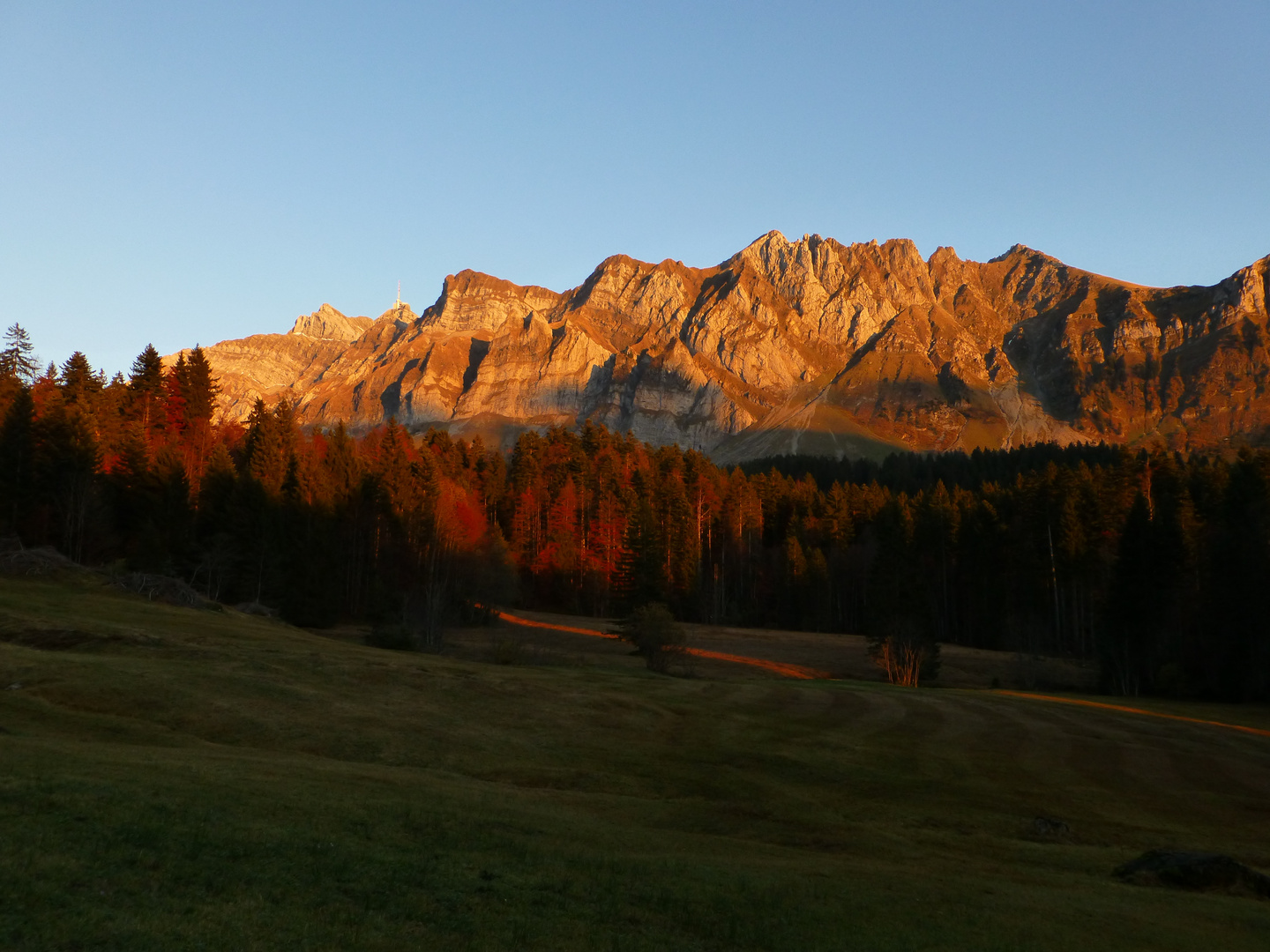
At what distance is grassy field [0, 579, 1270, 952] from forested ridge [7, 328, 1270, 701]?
23.1 m

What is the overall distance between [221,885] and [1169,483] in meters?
97.3

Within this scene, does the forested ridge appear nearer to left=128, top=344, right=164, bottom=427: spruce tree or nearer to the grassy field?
left=128, top=344, right=164, bottom=427: spruce tree

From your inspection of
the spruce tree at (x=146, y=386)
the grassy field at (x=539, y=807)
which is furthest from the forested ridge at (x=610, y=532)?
the grassy field at (x=539, y=807)

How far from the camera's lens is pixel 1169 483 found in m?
88.7

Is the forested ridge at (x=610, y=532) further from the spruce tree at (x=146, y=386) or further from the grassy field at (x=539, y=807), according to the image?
the grassy field at (x=539, y=807)

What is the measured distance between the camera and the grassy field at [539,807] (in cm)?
1179

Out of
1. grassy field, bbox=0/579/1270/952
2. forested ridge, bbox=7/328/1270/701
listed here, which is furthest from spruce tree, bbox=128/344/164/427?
grassy field, bbox=0/579/1270/952

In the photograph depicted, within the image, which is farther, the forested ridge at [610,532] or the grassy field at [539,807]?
the forested ridge at [610,532]

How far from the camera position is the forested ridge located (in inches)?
2584

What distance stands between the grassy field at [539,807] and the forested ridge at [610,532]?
2308 cm

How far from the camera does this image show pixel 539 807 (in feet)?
69.6

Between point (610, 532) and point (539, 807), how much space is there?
3477 inches

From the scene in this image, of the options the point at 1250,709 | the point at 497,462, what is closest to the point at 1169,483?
the point at 1250,709

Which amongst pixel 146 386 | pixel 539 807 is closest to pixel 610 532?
pixel 146 386
